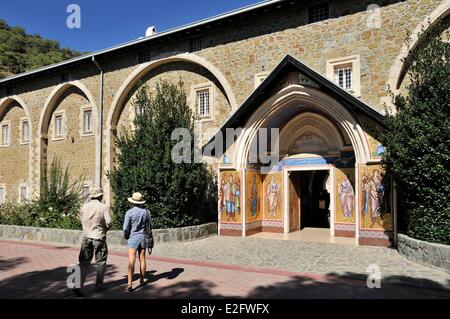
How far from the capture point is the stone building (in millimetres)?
10570

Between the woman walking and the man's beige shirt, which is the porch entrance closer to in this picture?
the woman walking

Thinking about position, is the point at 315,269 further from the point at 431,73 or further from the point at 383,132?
the point at 431,73

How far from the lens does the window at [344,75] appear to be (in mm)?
12422

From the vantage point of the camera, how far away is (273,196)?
43.9 ft

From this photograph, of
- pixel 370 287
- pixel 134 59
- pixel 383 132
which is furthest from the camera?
pixel 134 59

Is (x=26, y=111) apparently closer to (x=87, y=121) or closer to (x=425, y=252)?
(x=87, y=121)

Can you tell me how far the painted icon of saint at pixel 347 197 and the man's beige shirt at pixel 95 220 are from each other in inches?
322

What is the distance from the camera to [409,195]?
28.0 ft

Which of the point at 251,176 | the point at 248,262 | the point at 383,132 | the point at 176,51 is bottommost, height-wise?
the point at 248,262

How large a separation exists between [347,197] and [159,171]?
5922 millimetres

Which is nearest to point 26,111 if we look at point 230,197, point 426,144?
point 230,197

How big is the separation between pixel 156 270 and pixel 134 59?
39.2 ft

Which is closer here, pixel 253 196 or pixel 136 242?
pixel 136 242
